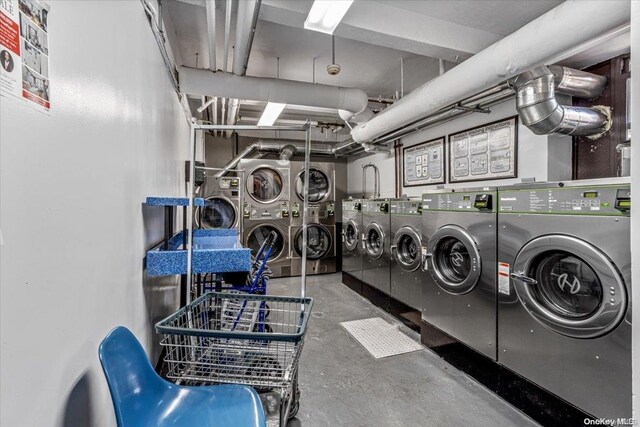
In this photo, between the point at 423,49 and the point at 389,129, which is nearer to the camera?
the point at 423,49

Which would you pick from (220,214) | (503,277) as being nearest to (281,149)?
(220,214)

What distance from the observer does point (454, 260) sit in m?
2.53

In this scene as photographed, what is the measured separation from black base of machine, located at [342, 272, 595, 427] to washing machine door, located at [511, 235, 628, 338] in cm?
42

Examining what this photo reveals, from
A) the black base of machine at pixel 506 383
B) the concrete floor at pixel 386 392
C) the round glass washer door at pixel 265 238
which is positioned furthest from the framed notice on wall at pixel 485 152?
the round glass washer door at pixel 265 238

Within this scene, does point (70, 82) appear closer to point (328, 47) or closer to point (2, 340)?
point (2, 340)

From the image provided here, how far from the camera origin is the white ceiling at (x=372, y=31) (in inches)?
86.3

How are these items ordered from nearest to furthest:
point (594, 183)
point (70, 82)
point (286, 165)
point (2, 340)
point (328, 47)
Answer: point (2, 340) < point (70, 82) < point (594, 183) < point (328, 47) < point (286, 165)

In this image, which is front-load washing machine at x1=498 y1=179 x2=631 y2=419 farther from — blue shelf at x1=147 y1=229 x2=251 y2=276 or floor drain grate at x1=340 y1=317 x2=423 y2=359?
blue shelf at x1=147 y1=229 x2=251 y2=276

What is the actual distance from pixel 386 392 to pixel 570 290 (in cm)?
131

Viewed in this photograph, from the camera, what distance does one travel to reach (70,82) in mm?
884

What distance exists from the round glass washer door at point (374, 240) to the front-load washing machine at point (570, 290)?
1.77 m

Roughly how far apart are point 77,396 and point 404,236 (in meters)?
2.92

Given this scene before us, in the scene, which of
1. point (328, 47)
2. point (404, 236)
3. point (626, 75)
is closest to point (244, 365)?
point (404, 236)

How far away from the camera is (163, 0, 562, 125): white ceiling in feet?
7.19
